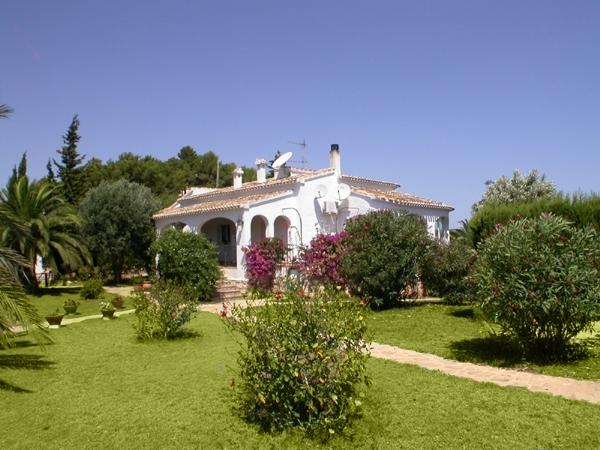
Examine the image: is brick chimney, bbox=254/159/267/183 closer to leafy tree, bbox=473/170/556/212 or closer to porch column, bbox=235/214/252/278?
porch column, bbox=235/214/252/278

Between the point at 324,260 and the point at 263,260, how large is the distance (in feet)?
10.5

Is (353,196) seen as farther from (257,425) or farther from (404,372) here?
(257,425)

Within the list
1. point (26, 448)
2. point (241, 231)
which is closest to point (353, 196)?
point (241, 231)

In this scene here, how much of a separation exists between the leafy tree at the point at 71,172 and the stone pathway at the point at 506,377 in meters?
33.2

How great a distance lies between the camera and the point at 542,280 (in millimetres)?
7602

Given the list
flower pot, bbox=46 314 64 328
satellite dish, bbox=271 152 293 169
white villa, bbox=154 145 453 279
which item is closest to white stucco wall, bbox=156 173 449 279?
white villa, bbox=154 145 453 279

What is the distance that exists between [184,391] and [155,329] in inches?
168

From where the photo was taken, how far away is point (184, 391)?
710cm

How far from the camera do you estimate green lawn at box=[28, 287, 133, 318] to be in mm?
17562

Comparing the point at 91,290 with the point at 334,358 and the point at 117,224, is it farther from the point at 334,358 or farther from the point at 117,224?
the point at 334,358

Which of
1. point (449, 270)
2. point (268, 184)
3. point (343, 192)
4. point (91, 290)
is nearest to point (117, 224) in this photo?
point (91, 290)

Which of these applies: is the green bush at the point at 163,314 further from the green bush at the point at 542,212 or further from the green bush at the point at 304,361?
the green bush at the point at 542,212

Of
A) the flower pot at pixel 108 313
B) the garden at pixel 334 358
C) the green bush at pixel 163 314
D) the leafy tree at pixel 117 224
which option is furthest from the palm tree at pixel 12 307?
the leafy tree at pixel 117 224

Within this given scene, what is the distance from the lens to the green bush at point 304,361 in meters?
5.21
